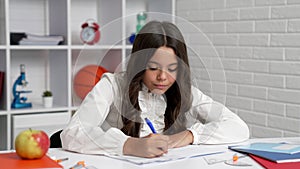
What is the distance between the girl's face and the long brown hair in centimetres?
1

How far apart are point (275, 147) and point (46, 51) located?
216 cm

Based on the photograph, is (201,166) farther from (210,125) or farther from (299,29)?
(299,29)

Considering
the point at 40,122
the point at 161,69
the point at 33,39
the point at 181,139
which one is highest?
the point at 33,39

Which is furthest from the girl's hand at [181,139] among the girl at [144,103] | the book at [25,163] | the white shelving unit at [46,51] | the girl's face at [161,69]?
the white shelving unit at [46,51]

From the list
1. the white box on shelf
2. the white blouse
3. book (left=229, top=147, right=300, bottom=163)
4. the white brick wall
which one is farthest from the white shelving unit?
book (left=229, top=147, right=300, bottom=163)

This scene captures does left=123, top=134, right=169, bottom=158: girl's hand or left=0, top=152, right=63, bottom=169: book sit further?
left=123, top=134, right=169, bottom=158: girl's hand

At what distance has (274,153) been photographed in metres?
1.66

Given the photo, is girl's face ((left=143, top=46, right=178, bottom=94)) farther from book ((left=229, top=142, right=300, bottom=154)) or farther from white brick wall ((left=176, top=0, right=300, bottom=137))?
white brick wall ((left=176, top=0, right=300, bottom=137))

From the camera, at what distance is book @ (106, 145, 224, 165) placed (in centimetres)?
152

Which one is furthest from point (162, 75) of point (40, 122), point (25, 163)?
point (40, 122)

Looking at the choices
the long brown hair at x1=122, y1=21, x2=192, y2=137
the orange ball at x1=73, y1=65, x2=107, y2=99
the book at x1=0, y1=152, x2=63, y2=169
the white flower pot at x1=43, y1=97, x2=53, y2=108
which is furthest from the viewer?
the white flower pot at x1=43, y1=97, x2=53, y2=108

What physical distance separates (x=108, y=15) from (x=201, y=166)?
226 centimetres

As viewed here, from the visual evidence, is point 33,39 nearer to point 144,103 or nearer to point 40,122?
point 40,122

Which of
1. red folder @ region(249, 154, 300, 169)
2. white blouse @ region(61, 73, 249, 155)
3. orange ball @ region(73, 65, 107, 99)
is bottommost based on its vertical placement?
red folder @ region(249, 154, 300, 169)
